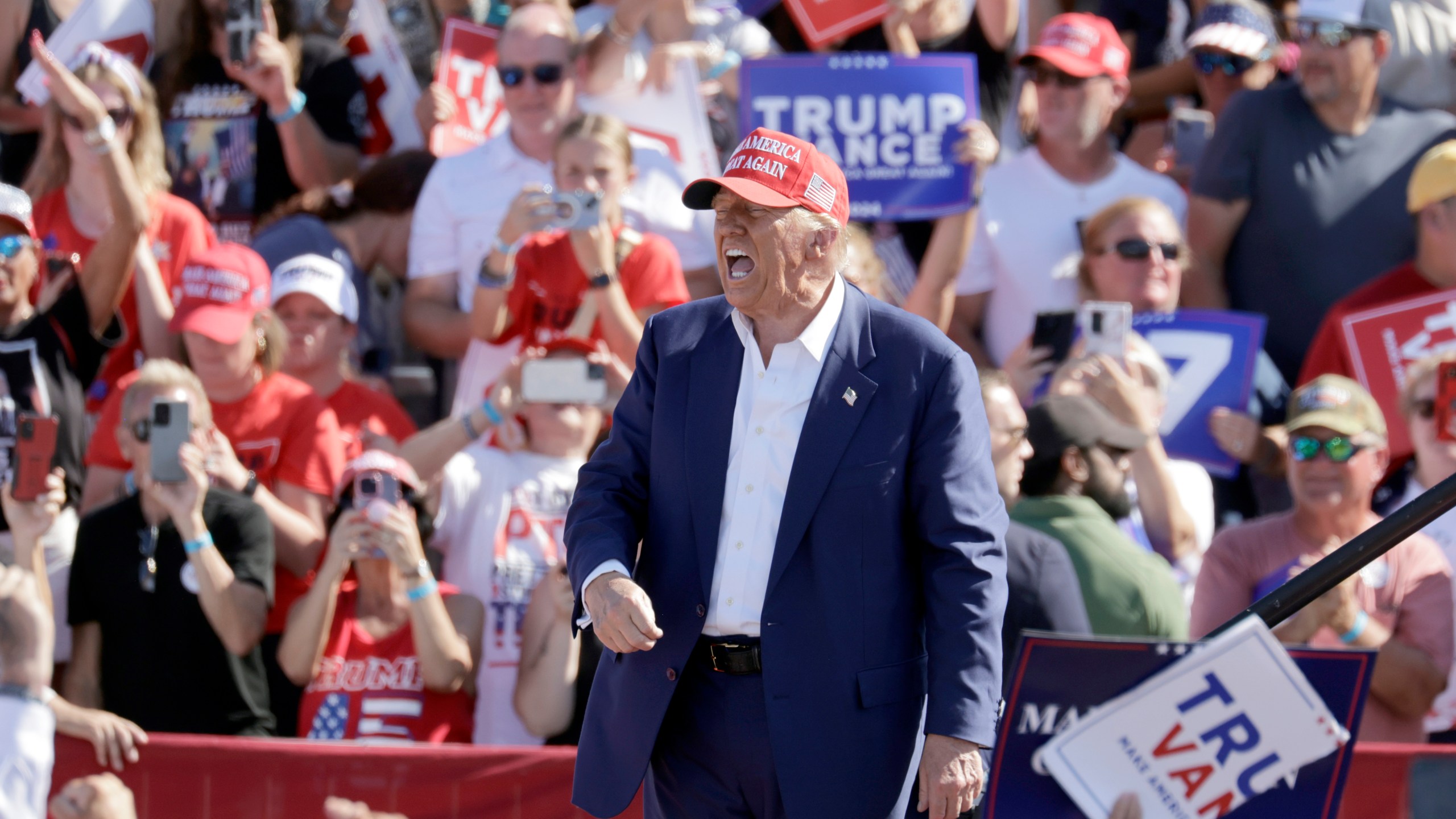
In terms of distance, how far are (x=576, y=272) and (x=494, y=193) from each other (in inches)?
27.7

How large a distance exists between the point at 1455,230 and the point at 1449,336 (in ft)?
1.35

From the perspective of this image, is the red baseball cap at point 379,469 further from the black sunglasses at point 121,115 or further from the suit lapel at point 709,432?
the suit lapel at point 709,432

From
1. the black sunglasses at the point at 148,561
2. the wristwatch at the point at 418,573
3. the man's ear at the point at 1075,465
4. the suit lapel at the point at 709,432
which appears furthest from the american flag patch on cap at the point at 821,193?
the black sunglasses at the point at 148,561

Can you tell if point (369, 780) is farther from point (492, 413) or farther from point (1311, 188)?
point (1311, 188)

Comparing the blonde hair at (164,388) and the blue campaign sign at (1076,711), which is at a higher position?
the blonde hair at (164,388)

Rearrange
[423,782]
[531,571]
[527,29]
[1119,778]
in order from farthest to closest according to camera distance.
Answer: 1. [527,29]
2. [531,571]
3. [423,782]
4. [1119,778]

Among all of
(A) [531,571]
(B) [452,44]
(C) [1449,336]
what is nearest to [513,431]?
(A) [531,571]

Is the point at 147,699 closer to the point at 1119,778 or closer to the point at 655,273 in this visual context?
the point at 655,273

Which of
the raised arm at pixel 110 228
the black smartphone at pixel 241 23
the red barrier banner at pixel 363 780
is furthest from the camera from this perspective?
the black smartphone at pixel 241 23

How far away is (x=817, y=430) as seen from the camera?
3.21 m

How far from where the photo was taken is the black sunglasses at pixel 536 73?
6.64 metres

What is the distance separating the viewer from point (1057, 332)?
19.7ft

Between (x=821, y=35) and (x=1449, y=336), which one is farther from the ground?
(x=821, y=35)

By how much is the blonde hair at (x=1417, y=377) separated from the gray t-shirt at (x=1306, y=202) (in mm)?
830
